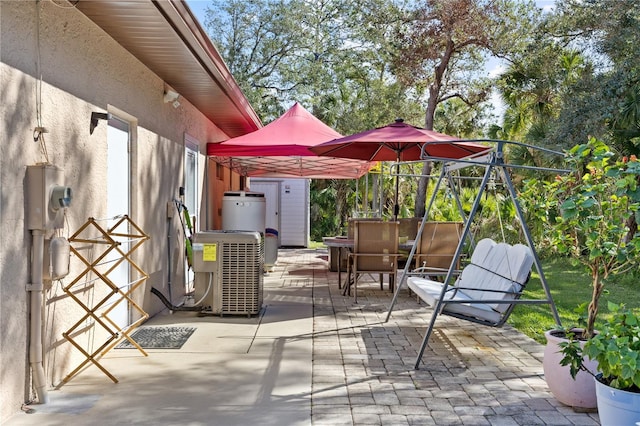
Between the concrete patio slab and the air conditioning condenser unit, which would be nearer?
the concrete patio slab

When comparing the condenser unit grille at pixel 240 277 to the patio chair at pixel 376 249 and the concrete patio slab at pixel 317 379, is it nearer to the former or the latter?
the concrete patio slab at pixel 317 379

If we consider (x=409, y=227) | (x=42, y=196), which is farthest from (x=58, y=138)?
(x=409, y=227)

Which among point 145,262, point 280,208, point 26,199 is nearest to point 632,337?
point 26,199

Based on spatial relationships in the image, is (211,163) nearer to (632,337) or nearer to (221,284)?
(221,284)

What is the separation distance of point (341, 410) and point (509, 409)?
1.07 metres

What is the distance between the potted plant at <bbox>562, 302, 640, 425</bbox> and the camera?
110 inches

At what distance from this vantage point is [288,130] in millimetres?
9320

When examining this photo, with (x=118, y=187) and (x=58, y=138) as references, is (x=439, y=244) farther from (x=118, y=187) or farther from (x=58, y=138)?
(x=58, y=138)

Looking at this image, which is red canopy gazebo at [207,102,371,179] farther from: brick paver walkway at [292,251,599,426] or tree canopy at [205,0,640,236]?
brick paver walkway at [292,251,599,426]

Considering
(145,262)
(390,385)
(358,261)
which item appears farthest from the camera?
(358,261)

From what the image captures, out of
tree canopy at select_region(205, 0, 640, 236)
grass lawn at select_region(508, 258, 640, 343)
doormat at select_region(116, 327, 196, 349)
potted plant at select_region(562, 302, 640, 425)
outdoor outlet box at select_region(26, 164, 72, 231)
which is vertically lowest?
grass lawn at select_region(508, 258, 640, 343)

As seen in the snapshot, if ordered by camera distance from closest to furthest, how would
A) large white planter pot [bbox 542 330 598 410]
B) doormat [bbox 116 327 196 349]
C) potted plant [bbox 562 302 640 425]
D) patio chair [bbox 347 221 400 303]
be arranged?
potted plant [bbox 562 302 640 425], large white planter pot [bbox 542 330 598 410], doormat [bbox 116 327 196 349], patio chair [bbox 347 221 400 303]

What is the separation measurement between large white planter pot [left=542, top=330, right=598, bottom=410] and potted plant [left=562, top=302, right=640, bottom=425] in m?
0.45

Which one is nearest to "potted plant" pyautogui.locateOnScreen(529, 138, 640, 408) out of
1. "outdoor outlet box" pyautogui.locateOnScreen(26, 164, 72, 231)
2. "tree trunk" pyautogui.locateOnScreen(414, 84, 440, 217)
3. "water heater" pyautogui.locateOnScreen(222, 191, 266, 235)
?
"outdoor outlet box" pyautogui.locateOnScreen(26, 164, 72, 231)
